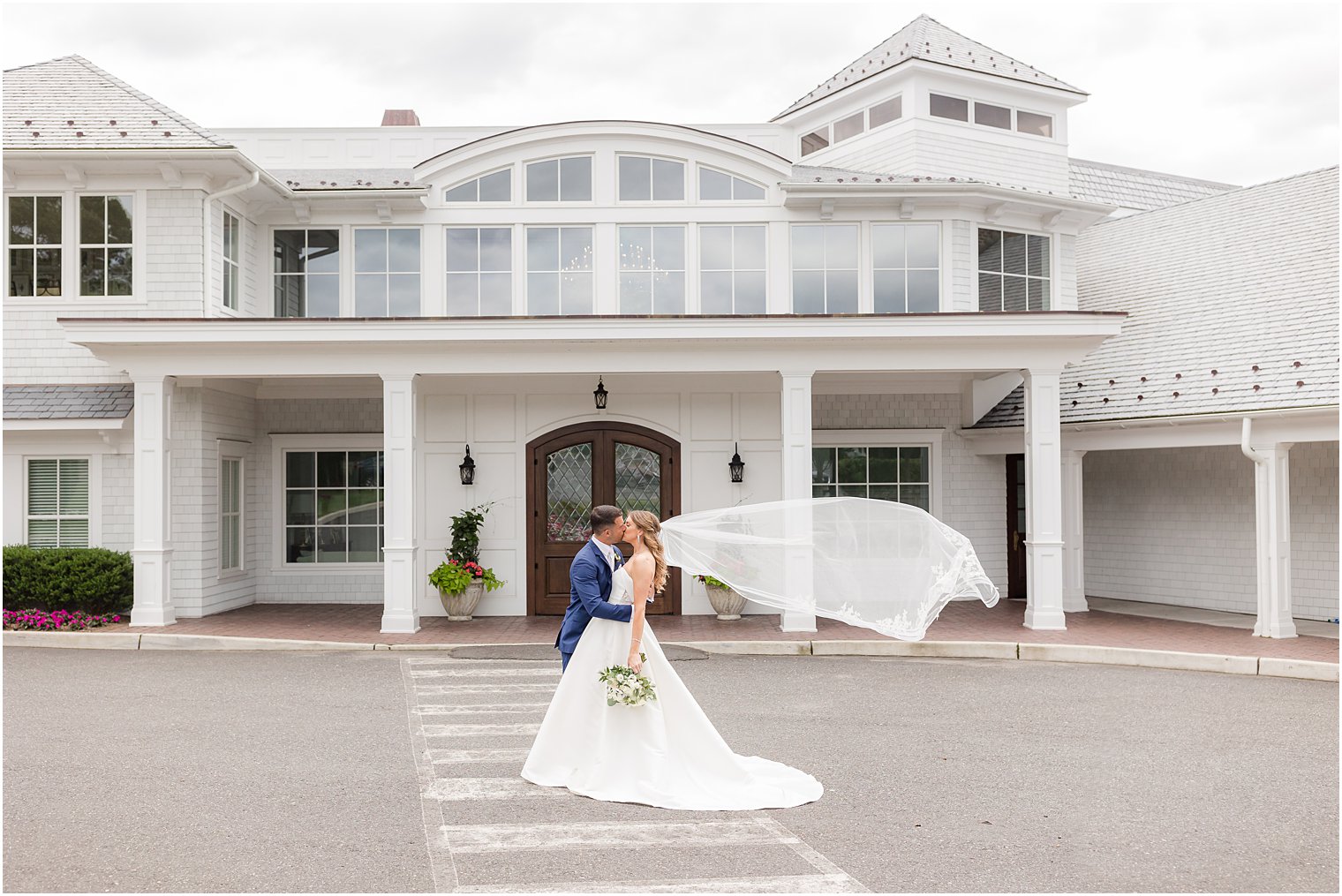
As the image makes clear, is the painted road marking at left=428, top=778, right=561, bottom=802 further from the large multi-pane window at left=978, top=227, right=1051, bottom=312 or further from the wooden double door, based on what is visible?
the large multi-pane window at left=978, top=227, right=1051, bottom=312

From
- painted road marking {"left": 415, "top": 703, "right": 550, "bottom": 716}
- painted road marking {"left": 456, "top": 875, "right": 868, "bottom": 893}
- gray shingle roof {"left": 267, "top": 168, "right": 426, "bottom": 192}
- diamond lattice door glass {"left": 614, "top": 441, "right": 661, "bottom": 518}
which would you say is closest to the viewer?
painted road marking {"left": 456, "top": 875, "right": 868, "bottom": 893}

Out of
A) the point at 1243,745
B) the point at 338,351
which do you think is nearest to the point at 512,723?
the point at 1243,745

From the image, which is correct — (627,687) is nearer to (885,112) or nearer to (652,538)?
(652,538)

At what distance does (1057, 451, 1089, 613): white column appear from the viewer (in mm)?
15680

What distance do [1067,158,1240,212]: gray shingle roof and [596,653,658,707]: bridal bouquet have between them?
57.4ft

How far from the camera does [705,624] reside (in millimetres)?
14516

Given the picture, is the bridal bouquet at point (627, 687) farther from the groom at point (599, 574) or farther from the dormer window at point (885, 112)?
the dormer window at point (885, 112)

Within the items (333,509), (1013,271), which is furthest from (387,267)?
(1013,271)

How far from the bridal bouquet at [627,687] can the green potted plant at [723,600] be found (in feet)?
26.6

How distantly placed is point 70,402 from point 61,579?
2403 millimetres

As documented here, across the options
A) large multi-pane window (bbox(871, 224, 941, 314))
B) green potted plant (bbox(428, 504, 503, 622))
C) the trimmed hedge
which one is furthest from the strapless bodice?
large multi-pane window (bbox(871, 224, 941, 314))

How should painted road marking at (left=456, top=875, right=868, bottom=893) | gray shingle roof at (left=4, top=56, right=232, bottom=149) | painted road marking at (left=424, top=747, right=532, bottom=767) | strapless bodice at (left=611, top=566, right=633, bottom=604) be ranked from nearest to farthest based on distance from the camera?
painted road marking at (left=456, top=875, right=868, bottom=893), strapless bodice at (left=611, top=566, right=633, bottom=604), painted road marking at (left=424, top=747, right=532, bottom=767), gray shingle roof at (left=4, top=56, right=232, bottom=149)

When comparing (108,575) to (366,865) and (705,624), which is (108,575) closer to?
(705,624)

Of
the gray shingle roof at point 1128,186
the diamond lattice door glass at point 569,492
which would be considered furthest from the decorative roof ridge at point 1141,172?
the diamond lattice door glass at point 569,492
